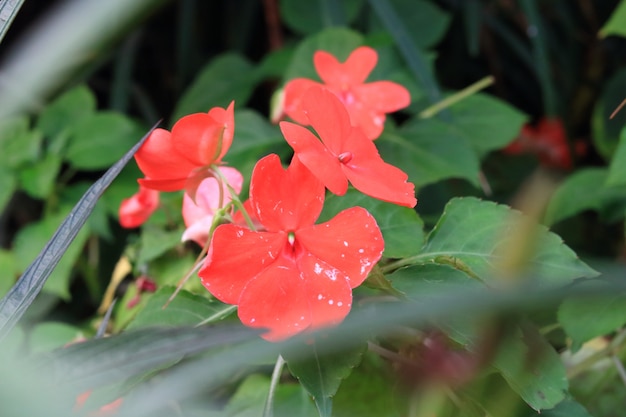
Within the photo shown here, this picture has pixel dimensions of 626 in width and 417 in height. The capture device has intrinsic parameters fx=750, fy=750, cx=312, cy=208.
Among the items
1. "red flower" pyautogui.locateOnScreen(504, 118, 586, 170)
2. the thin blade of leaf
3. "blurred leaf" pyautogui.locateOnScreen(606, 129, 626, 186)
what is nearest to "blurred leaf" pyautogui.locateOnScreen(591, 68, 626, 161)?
"red flower" pyautogui.locateOnScreen(504, 118, 586, 170)

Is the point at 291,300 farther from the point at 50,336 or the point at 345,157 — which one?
the point at 50,336

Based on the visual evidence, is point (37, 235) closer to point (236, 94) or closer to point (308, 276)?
point (236, 94)

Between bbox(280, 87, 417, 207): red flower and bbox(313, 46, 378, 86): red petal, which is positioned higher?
bbox(280, 87, 417, 207): red flower

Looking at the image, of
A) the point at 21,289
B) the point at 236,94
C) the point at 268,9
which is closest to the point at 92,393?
the point at 21,289

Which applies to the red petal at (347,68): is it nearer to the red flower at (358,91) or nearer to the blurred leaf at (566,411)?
the red flower at (358,91)

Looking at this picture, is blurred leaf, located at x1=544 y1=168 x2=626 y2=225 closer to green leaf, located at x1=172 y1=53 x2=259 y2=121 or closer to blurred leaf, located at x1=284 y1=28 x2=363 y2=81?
blurred leaf, located at x1=284 y1=28 x2=363 y2=81

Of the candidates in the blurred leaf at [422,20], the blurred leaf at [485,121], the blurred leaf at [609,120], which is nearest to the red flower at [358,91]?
the blurred leaf at [485,121]
